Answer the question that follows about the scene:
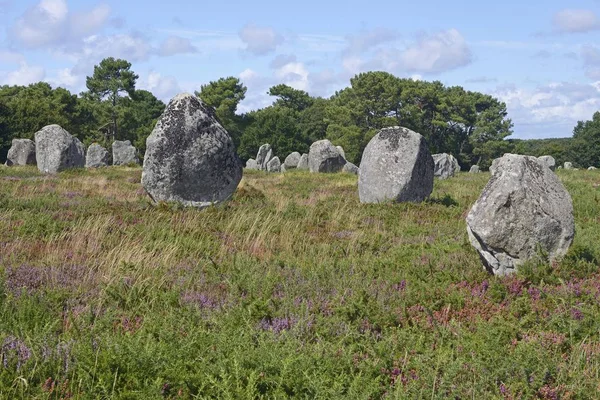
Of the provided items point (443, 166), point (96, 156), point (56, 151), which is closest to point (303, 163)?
point (443, 166)

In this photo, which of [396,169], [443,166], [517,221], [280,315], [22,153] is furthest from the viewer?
[22,153]

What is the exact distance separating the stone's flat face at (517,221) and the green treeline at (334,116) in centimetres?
6638

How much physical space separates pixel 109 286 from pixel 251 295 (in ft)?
6.39

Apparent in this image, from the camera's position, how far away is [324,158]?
4244 centimetres

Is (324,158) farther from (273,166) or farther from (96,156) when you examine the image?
(96,156)

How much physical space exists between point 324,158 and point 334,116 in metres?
43.6

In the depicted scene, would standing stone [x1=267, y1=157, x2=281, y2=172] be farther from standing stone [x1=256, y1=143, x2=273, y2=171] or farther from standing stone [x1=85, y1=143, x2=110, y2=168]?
standing stone [x1=85, y1=143, x2=110, y2=168]

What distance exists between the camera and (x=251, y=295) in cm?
799

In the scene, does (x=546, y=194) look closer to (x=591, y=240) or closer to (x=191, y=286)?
(x=591, y=240)

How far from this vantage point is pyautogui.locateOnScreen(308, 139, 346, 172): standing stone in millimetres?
42469

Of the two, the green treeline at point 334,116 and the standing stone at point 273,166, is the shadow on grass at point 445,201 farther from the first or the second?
the green treeline at point 334,116

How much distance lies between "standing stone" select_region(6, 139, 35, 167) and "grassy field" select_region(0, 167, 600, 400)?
38835 mm

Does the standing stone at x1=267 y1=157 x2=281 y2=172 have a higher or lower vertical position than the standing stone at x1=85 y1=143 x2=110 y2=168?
lower

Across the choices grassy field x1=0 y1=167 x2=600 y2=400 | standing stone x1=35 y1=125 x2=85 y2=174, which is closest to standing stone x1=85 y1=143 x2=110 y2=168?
standing stone x1=35 y1=125 x2=85 y2=174
